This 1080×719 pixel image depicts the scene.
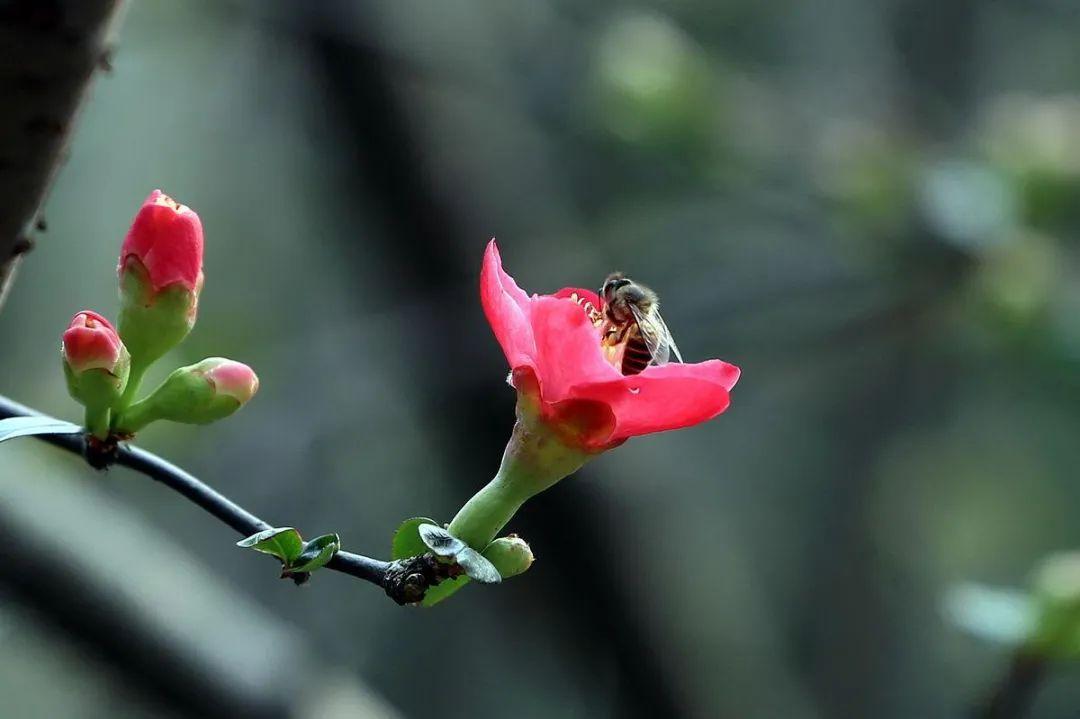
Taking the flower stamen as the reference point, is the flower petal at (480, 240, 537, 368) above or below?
below

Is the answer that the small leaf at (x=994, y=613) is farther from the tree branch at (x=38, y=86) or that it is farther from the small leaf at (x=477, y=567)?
the tree branch at (x=38, y=86)

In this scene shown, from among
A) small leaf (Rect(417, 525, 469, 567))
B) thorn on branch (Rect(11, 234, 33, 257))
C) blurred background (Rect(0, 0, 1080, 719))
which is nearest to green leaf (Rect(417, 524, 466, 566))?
small leaf (Rect(417, 525, 469, 567))

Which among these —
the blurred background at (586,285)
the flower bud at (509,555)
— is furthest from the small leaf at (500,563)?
the blurred background at (586,285)

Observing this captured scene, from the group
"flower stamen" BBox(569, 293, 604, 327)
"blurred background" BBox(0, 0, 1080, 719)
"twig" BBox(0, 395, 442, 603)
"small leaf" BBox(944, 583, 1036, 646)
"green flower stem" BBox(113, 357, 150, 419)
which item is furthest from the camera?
"blurred background" BBox(0, 0, 1080, 719)

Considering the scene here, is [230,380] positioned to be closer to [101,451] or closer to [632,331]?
[101,451]

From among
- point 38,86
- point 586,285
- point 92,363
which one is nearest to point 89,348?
point 92,363

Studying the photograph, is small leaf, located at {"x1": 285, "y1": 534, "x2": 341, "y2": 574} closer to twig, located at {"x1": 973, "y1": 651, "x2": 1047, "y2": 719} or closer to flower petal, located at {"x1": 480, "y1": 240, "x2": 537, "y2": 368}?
flower petal, located at {"x1": 480, "y1": 240, "x2": 537, "y2": 368}
